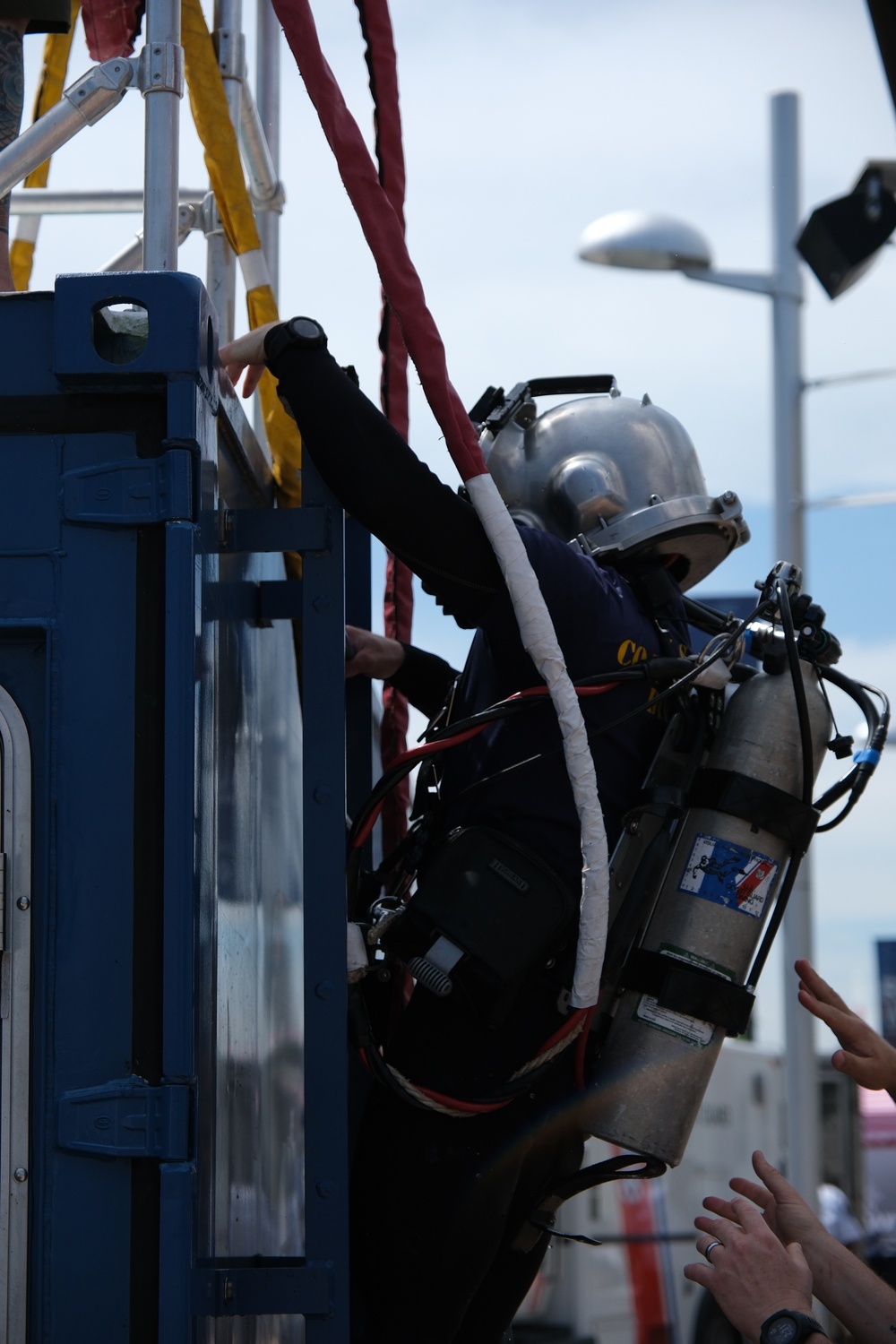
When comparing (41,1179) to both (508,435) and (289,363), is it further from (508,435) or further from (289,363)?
(508,435)

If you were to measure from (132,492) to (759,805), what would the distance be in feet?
4.55

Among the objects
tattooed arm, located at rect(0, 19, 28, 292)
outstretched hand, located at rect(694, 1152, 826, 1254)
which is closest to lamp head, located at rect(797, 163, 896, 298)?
tattooed arm, located at rect(0, 19, 28, 292)

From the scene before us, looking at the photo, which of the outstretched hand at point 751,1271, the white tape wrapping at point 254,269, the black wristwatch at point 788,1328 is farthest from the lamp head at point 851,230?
the black wristwatch at point 788,1328

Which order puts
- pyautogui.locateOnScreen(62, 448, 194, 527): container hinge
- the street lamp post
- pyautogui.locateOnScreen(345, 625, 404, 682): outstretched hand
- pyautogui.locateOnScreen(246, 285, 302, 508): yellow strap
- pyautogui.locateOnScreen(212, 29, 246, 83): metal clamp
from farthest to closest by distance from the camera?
1. the street lamp post
2. pyautogui.locateOnScreen(212, 29, 246, 83): metal clamp
3. pyautogui.locateOnScreen(345, 625, 404, 682): outstretched hand
4. pyautogui.locateOnScreen(246, 285, 302, 508): yellow strap
5. pyautogui.locateOnScreen(62, 448, 194, 527): container hinge

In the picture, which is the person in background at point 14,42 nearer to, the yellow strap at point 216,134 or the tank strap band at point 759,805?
the yellow strap at point 216,134

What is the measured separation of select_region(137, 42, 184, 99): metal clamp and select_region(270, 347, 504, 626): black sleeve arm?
0.48 m

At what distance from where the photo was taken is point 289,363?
9.06ft

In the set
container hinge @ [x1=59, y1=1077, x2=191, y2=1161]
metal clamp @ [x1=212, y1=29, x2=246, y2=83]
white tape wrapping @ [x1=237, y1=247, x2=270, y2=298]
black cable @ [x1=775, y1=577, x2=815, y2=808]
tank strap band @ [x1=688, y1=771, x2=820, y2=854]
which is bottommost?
container hinge @ [x1=59, y1=1077, x2=191, y2=1161]

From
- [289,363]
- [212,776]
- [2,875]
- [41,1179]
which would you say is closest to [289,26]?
[289,363]

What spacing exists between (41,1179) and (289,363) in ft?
4.66

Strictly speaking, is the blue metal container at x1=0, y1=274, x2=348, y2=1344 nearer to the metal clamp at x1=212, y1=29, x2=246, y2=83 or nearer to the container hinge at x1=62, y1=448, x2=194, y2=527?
the container hinge at x1=62, y1=448, x2=194, y2=527

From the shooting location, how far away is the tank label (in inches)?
118

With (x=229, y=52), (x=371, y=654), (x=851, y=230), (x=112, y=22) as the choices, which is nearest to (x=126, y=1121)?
(x=371, y=654)

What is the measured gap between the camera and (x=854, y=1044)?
3.13 metres
